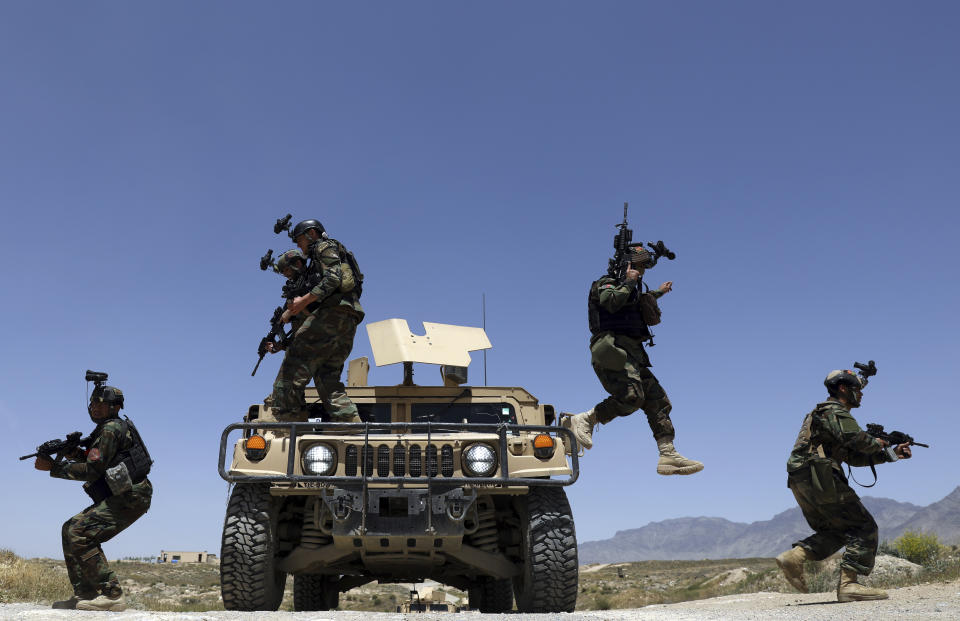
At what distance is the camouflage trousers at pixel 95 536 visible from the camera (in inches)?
231

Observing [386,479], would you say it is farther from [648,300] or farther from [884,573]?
[884,573]

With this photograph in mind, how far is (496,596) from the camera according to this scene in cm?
796

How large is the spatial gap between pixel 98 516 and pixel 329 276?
2383 mm

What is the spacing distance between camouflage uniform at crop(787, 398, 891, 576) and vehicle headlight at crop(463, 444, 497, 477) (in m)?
2.33

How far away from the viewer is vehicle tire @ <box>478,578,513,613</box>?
790 centimetres

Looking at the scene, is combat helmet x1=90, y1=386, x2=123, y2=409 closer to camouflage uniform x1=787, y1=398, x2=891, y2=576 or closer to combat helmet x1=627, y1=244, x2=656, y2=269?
combat helmet x1=627, y1=244, x2=656, y2=269

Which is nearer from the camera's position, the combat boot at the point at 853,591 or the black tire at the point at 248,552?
the black tire at the point at 248,552

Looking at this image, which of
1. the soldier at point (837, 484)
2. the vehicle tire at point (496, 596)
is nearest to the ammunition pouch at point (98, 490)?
the vehicle tire at point (496, 596)

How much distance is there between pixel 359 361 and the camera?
337 inches

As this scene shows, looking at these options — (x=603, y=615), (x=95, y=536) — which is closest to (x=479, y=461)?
(x=603, y=615)

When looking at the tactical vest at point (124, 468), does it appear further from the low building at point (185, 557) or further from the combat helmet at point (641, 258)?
the low building at point (185, 557)

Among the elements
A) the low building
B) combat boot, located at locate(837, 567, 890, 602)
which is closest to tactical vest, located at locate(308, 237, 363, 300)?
combat boot, located at locate(837, 567, 890, 602)

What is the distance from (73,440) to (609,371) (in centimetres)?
436

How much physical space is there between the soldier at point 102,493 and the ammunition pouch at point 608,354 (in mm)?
3806
